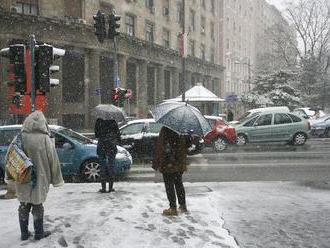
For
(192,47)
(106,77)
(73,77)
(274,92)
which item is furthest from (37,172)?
(192,47)

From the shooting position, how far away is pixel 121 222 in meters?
7.76

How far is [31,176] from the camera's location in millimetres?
6516

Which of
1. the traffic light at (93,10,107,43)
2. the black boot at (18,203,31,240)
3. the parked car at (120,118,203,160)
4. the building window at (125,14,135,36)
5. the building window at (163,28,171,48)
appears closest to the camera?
the black boot at (18,203,31,240)

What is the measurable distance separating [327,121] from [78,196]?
828 inches

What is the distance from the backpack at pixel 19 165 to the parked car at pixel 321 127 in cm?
2379

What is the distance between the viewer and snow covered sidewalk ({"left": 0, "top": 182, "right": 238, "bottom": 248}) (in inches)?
266

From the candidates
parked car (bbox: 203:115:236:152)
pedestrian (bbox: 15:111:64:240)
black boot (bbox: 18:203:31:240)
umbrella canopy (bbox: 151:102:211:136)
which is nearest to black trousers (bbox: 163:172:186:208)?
umbrella canopy (bbox: 151:102:211:136)

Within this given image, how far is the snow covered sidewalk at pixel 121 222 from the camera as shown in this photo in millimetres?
6762

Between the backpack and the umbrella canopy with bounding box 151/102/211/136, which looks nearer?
the backpack

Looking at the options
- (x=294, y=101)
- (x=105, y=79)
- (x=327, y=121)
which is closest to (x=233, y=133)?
(x=327, y=121)

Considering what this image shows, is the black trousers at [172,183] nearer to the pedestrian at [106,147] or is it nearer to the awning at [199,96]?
the pedestrian at [106,147]

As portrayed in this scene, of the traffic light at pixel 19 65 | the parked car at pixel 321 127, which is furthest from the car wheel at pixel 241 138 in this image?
the traffic light at pixel 19 65

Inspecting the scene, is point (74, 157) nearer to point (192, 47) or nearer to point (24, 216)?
point (24, 216)

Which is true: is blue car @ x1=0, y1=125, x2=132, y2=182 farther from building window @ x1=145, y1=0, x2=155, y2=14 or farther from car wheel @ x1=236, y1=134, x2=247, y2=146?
building window @ x1=145, y1=0, x2=155, y2=14
